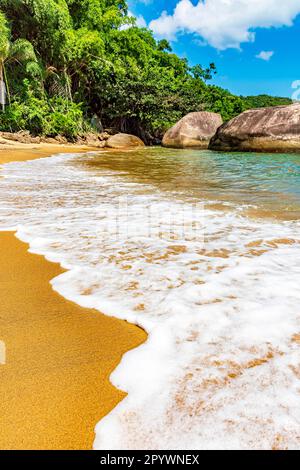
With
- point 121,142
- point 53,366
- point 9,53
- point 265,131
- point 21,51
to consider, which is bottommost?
point 53,366

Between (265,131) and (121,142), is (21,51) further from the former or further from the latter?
(265,131)

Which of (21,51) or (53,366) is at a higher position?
(21,51)

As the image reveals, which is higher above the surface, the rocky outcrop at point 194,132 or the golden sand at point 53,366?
the rocky outcrop at point 194,132

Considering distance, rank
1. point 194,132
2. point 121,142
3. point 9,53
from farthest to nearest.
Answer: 1. point 121,142
2. point 194,132
3. point 9,53

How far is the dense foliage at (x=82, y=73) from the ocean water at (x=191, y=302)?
14.2 m

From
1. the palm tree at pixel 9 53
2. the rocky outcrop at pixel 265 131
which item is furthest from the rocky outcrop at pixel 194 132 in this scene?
the palm tree at pixel 9 53

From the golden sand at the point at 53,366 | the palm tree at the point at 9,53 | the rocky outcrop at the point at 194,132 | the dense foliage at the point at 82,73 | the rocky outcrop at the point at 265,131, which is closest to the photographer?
the golden sand at the point at 53,366

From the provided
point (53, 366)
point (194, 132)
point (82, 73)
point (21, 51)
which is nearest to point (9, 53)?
point (21, 51)

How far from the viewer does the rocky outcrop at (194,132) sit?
1631cm

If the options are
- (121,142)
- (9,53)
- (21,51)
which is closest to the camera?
(9,53)

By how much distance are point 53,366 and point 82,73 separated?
20749 mm

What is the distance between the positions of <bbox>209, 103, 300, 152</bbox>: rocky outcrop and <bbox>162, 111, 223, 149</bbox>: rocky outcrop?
275 centimetres

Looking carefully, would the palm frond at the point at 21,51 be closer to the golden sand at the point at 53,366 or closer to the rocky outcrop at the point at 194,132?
the rocky outcrop at the point at 194,132

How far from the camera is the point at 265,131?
12.3m
